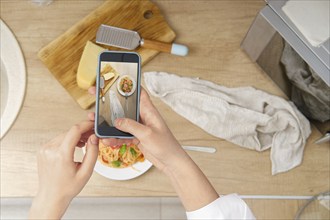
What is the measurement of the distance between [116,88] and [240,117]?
339mm

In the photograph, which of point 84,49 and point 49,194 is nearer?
point 49,194

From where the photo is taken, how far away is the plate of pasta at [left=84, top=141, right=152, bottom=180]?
0.90m

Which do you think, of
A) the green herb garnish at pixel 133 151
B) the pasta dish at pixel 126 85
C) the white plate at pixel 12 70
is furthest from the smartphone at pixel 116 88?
the white plate at pixel 12 70

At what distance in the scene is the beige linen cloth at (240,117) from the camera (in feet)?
3.13

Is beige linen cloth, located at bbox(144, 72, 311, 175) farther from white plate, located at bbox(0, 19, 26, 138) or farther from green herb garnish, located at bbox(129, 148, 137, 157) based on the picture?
white plate, located at bbox(0, 19, 26, 138)

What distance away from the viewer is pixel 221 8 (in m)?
1.03

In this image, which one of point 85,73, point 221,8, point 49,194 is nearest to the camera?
point 49,194

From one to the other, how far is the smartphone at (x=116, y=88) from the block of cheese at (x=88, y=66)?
165 millimetres

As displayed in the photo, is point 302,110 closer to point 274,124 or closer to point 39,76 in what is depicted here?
point 274,124

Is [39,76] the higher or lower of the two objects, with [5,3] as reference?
lower

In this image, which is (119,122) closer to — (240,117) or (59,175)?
(59,175)

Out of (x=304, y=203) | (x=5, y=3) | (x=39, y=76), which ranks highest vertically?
(x=5, y=3)

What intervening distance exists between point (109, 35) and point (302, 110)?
474 mm

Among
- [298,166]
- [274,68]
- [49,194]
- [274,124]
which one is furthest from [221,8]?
[49,194]
